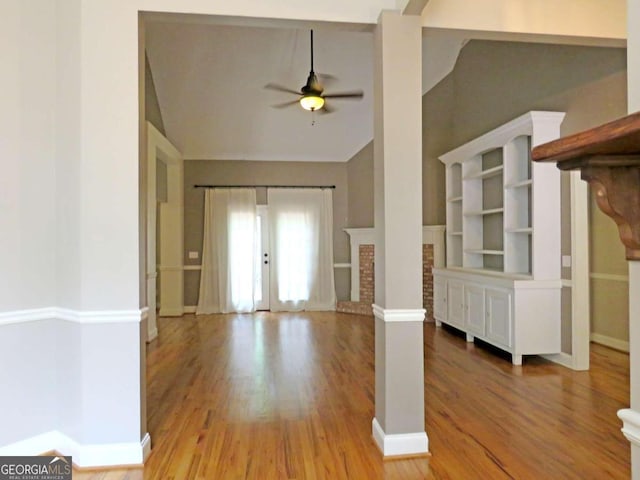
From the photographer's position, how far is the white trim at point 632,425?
76 cm

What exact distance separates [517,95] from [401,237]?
11.2ft

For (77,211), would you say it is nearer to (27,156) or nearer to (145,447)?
(27,156)

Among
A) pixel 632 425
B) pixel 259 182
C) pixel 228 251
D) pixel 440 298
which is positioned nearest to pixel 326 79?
pixel 259 182

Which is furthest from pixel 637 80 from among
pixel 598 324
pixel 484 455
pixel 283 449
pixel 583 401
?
pixel 598 324

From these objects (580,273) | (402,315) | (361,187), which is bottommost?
(402,315)

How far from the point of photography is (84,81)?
7.64 ft

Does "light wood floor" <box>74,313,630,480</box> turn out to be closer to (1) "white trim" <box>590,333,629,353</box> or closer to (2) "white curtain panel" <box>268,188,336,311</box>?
(1) "white trim" <box>590,333,629,353</box>

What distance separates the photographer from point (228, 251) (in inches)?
293

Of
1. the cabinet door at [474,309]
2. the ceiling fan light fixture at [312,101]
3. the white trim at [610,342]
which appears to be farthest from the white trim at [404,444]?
the ceiling fan light fixture at [312,101]

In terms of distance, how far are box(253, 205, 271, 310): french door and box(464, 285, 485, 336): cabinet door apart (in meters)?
3.80

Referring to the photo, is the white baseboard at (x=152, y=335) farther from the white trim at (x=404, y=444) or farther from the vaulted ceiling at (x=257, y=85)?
the white trim at (x=404, y=444)

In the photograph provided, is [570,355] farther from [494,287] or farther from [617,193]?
[617,193]

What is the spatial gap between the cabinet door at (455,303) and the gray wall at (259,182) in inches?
103

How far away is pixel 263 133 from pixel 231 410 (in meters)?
5.17
